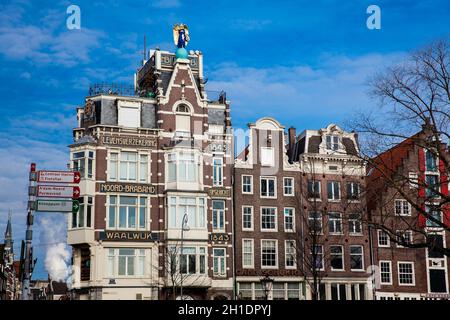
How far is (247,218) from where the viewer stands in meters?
53.2

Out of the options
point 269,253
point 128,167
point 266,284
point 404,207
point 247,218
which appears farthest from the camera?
point 404,207

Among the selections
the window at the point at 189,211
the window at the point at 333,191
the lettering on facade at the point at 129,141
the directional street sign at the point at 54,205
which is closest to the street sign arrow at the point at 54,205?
the directional street sign at the point at 54,205

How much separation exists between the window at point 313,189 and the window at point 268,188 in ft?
10.3

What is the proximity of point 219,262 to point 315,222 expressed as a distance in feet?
27.0

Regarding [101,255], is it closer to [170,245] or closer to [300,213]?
[170,245]

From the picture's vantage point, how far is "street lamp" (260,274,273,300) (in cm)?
4934

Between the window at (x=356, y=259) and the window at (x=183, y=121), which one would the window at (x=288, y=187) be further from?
the window at (x=183, y=121)

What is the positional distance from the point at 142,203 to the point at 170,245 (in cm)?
394

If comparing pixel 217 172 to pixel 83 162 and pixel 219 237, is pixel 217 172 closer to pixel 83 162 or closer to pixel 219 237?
pixel 219 237

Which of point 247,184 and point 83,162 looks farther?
point 247,184

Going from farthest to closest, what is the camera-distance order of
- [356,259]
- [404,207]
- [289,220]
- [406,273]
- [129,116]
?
[404,207] < [356,259] < [406,273] < [289,220] < [129,116]

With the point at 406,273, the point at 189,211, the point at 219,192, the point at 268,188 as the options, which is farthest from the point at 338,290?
the point at 189,211

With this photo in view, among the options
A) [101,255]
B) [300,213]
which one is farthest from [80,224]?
[300,213]

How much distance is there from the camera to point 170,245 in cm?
5025
